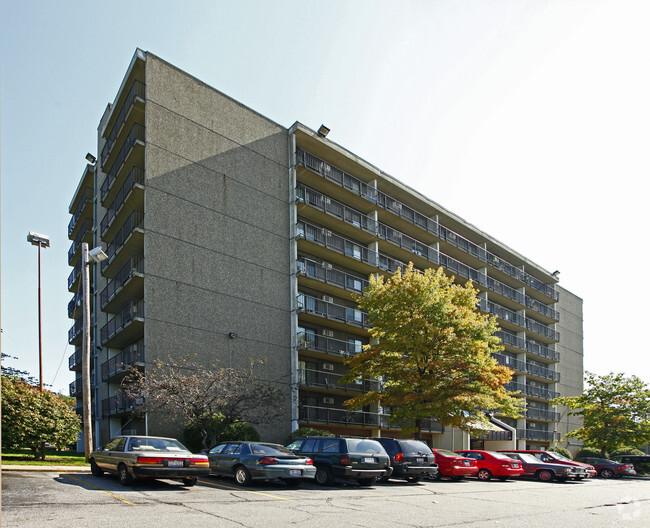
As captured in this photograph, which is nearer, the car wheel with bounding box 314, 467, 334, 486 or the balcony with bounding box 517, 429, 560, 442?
the car wheel with bounding box 314, 467, 334, 486

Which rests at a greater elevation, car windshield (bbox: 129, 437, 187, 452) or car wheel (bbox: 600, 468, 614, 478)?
car windshield (bbox: 129, 437, 187, 452)

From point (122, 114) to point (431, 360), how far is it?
1947 centimetres

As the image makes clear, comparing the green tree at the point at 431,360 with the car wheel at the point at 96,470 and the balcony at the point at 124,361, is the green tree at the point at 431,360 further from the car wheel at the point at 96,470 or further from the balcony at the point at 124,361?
the car wheel at the point at 96,470

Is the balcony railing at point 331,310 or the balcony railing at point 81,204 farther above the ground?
the balcony railing at point 81,204

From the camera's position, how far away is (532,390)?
169 feet

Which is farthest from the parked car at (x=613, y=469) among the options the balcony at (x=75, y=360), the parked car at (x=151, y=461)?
the balcony at (x=75, y=360)

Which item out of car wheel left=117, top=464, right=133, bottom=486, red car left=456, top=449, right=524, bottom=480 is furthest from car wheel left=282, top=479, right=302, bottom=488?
red car left=456, top=449, right=524, bottom=480

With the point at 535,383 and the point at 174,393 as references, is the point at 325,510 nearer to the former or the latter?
the point at 174,393

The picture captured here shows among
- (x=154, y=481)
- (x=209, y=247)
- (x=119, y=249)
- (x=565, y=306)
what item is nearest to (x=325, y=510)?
(x=154, y=481)

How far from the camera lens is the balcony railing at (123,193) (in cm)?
2675

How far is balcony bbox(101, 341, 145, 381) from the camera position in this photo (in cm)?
2467

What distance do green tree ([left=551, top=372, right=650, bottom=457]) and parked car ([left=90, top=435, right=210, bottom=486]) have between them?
116 ft

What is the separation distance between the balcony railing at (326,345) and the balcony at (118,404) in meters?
8.68

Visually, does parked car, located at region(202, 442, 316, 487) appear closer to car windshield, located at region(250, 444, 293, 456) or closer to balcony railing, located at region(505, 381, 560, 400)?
car windshield, located at region(250, 444, 293, 456)
